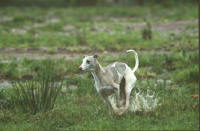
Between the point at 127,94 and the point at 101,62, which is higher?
the point at 127,94

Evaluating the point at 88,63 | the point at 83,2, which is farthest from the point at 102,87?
the point at 83,2

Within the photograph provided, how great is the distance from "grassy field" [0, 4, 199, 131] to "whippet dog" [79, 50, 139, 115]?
30 centimetres

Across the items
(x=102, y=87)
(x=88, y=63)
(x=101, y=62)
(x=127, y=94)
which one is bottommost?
(x=101, y=62)

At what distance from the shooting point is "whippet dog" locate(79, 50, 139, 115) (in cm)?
798

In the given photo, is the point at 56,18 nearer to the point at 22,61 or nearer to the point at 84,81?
the point at 22,61

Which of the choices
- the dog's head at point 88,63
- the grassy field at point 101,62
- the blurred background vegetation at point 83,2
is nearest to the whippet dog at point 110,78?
the dog's head at point 88,63

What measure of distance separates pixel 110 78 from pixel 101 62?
170 inches

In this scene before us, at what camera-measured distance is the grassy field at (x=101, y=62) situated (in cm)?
809

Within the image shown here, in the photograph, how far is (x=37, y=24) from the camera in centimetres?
2662

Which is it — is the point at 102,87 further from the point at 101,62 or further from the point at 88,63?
the point at 101,62

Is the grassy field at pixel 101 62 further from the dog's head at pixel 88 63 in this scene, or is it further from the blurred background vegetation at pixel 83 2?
the blurred background vegetation at pixel 83 2

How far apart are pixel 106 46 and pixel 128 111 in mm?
9983

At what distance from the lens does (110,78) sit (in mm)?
8086

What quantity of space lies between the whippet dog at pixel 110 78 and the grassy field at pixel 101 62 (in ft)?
0.97
